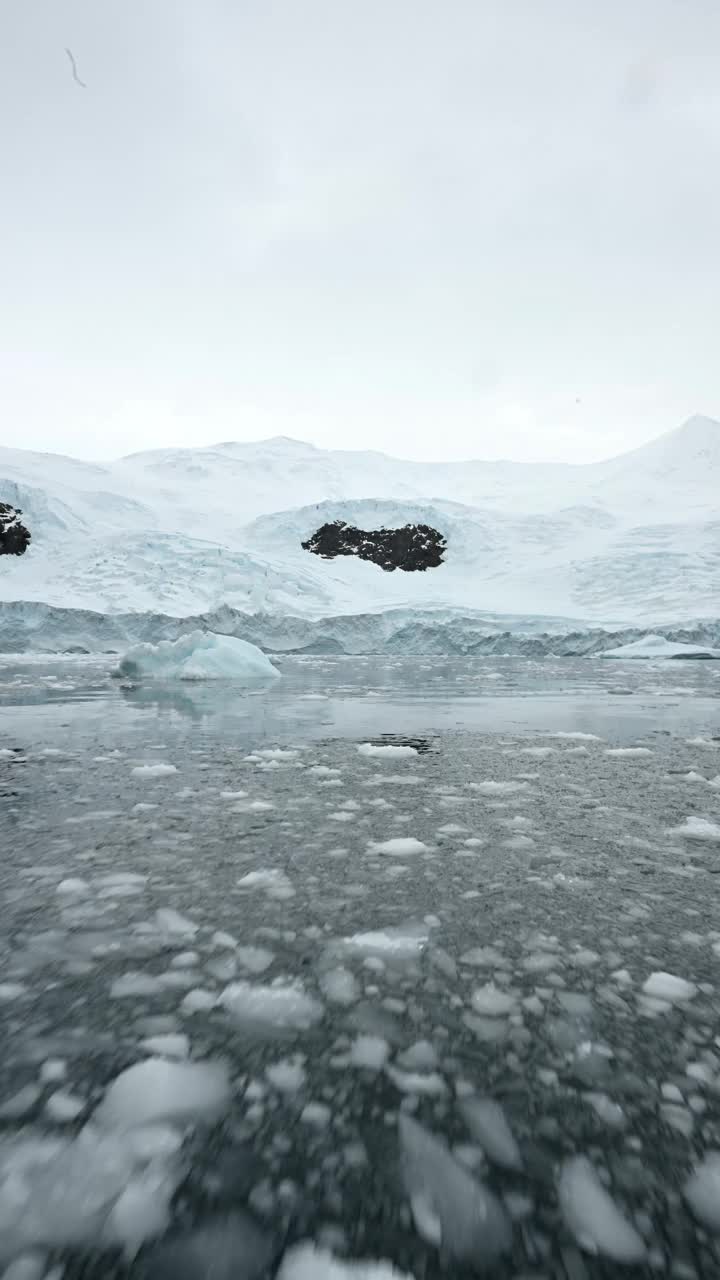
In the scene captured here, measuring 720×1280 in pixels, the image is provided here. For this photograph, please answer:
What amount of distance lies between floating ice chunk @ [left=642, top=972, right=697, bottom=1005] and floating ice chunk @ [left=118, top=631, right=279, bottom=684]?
41.8ft

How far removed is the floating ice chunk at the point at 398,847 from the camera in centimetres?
262

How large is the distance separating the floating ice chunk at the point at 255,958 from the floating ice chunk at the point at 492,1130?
0.66m

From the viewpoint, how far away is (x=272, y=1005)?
5.05ft

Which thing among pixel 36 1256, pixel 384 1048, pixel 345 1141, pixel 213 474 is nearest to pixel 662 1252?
pixel 345 1141

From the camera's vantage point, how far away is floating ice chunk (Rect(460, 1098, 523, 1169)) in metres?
1.09

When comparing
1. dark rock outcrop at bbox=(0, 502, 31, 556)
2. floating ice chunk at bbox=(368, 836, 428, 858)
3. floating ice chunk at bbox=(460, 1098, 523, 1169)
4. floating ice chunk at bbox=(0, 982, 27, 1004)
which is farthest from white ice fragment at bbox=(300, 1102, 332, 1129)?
dark rock outcrop at bbox=(0, 502, 31, 556)

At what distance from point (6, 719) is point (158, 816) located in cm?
447

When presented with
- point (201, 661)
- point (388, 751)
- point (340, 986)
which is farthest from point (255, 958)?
point (201, 661)

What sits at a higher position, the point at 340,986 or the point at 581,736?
the point at 581,736

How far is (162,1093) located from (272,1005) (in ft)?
1.13

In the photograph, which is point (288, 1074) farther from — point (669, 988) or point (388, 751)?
point (388, 751)

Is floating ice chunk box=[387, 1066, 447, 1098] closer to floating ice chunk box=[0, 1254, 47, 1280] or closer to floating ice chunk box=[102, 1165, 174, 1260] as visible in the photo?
floating ice chunk box=[102, 1165, 174, 1260]

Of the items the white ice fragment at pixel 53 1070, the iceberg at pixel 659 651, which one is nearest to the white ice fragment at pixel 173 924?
the white ice fragment at pixel 53 1070

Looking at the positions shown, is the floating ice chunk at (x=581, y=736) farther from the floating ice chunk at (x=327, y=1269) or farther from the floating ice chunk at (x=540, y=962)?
the floating ice chunk at (x=327, y=1269)
